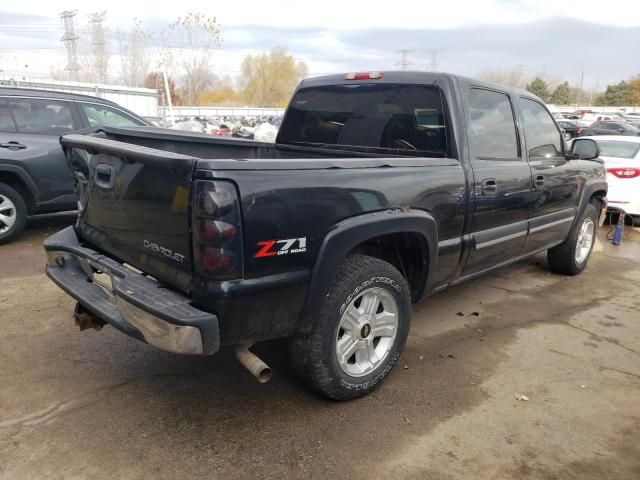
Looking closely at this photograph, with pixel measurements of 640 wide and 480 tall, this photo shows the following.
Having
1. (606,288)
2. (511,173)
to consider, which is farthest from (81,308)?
(606,288)

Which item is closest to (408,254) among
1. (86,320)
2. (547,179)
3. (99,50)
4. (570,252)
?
(547,179)

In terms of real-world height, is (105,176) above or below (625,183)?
above

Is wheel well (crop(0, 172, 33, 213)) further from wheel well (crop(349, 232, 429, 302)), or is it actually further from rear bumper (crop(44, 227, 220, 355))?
wheel well (crop(349, 232, 429, 302))

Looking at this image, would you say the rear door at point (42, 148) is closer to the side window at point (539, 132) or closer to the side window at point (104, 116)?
the side window at point (104, 116)

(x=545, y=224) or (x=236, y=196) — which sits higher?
(x=236, y=196)

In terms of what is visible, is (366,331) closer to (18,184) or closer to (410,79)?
(410,79)

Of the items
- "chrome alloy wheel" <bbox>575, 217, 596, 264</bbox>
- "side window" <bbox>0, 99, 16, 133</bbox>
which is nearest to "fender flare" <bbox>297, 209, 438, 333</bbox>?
"chrome alloy wheel" <bbox>575, 217, 596, 264</bbox>

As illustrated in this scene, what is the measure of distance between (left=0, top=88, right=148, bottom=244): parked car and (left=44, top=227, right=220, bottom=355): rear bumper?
3.46 m

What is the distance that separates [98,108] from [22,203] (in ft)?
5.29

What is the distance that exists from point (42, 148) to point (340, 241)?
5028 millimetres

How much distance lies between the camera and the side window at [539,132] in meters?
4.58

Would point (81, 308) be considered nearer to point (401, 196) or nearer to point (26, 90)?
point (401, 196)

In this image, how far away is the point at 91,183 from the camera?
3.12 meters

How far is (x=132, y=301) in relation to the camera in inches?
96.9
